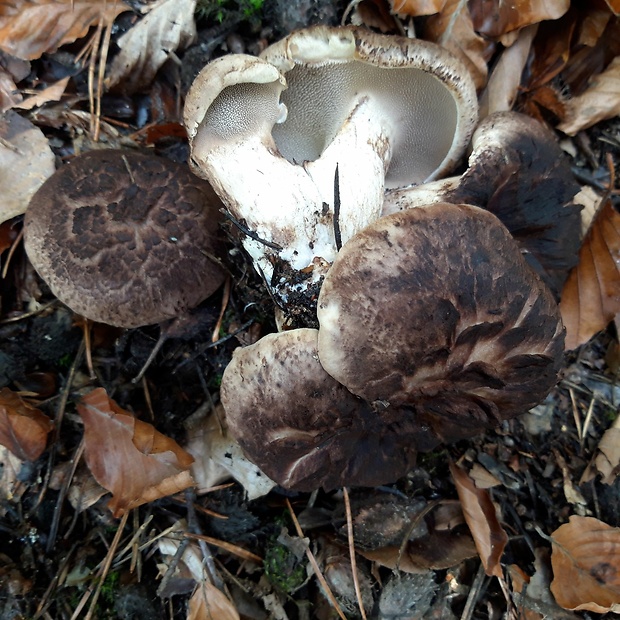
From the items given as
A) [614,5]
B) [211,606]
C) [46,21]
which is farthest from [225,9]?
[211,606]

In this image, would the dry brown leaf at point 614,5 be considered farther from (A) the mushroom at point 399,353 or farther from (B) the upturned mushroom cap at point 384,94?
(A) the mushroom at point 399,353

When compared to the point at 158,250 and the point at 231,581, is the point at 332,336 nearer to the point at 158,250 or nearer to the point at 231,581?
the point at 158,250

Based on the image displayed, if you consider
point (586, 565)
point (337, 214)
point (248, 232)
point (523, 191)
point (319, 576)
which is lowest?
point (319, 576)

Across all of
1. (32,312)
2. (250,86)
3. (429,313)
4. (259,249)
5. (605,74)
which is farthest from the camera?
(605,74)

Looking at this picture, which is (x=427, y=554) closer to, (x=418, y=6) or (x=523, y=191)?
(x=523, y=191)

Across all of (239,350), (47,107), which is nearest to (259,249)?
(239,350)

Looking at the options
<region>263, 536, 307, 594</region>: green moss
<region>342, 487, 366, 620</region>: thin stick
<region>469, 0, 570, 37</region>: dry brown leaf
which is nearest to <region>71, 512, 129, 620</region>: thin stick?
<region>263, 536, 307, 594</region>: green moss

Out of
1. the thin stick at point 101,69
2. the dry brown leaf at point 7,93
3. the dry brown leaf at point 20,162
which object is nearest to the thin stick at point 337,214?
the thin stick at point 101,69
